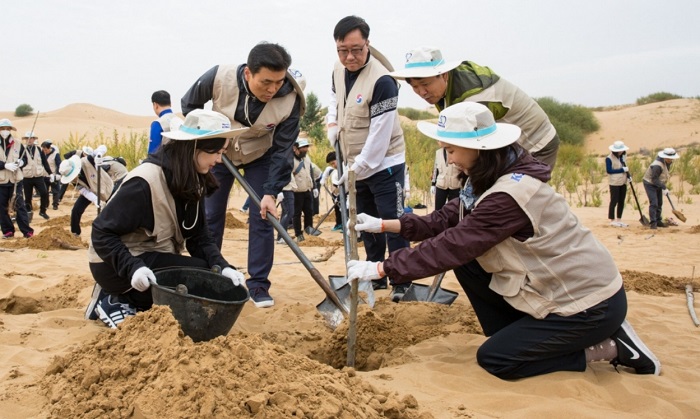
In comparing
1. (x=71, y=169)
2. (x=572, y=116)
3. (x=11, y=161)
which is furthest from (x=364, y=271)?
(x=572, y=116)

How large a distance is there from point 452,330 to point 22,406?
2320 millimetres

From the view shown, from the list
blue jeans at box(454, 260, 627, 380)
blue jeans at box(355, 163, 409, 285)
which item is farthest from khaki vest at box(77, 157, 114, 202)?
blue jeans at box(454, 260, 627, 380)

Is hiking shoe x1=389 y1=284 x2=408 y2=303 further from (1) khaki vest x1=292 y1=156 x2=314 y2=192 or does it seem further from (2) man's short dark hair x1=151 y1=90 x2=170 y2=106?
(1) khaki vest x1=292 y1=156 x2=314 y2=192

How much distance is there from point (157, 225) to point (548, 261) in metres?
2.04

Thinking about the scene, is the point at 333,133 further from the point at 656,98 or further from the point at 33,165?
the point at 656,98

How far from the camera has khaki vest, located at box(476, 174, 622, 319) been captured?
2.64m

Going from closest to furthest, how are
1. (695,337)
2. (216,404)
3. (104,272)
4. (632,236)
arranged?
(216,404) → (104,272) → (695,337) → (632,236)

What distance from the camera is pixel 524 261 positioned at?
8.86 feet

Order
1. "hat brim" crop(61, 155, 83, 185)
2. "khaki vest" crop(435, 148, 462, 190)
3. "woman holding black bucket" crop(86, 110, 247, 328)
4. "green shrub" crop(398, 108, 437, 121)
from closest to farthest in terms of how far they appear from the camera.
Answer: "woman holding black bucket" crop(86, 110, 247, 328) < "khaki vest" crop(435, 148, 462, 190) < "hat brim" crop(61, 155, 83, 185) < "green shrub" crop(398, 108, 437, 121)

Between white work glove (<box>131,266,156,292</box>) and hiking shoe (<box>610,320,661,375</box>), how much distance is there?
89.7 inches

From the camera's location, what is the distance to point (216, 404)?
77.9 inches

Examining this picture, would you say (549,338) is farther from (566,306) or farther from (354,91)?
(354,91)

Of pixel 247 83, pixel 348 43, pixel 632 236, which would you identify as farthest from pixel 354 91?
pixel 632 236

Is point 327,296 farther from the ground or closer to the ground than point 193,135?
closer to the ground
